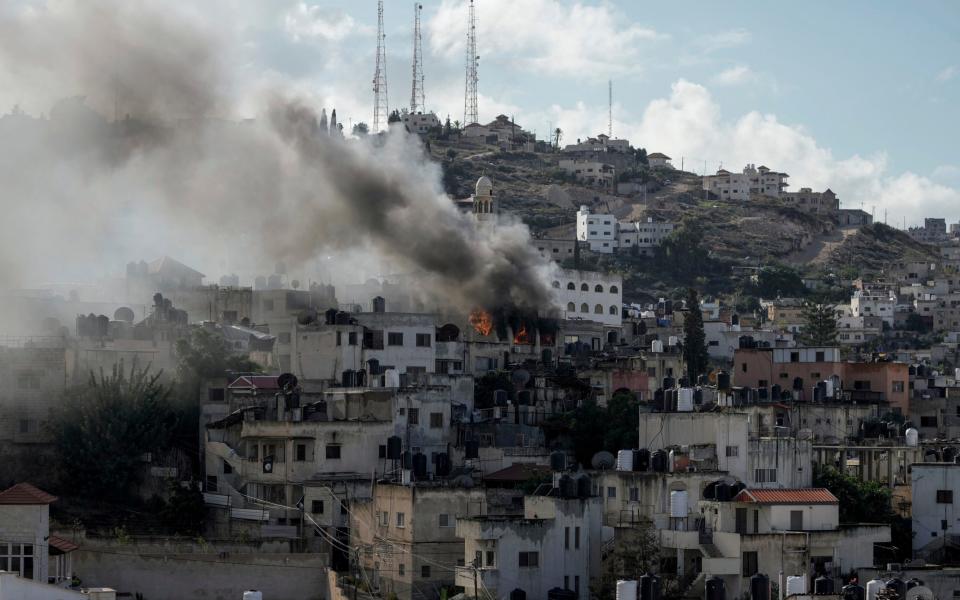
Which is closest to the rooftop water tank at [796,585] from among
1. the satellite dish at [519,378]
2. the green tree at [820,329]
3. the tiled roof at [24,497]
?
the tiled roof at [24,497]

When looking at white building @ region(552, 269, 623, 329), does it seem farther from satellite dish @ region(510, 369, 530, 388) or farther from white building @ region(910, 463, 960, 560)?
white building @ region(910, 463, 960, 560)

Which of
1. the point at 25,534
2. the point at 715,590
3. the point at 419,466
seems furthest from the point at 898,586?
the point at 25,534

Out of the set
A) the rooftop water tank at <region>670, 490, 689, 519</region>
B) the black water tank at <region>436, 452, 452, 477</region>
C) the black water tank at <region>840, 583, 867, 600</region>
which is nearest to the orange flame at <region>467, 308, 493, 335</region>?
the black water tank at <region>436, 452, 452, 477</region>

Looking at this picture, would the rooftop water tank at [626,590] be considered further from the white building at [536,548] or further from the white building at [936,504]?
the white building at [936,504]

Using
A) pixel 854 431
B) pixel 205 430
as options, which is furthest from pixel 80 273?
pixel 854 431

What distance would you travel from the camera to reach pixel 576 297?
373 feet

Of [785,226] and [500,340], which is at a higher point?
[785,226]

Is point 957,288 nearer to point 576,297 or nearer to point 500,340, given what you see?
point 576,297

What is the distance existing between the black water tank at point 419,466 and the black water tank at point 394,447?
4.00 feet

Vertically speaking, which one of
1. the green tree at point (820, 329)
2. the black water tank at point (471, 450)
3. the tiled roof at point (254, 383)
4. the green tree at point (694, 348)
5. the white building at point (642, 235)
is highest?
the white building at point (642, 235)

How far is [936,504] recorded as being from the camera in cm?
6981

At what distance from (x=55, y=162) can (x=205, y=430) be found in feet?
92.5

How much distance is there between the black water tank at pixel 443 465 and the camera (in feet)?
229

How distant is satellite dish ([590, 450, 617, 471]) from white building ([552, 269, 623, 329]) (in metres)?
39.1
